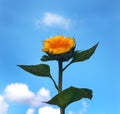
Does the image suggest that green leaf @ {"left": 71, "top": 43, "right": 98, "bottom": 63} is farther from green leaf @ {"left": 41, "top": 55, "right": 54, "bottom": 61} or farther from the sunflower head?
green leaf @ {"left": 41, "top": 55, "right": 54, "bottom": 61}

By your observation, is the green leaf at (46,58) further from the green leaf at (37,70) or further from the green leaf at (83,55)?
the green leaf at (83,55)

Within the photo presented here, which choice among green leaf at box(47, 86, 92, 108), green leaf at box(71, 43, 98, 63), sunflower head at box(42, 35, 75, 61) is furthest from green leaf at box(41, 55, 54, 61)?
green leaf at box(47, 86, 92, 108)

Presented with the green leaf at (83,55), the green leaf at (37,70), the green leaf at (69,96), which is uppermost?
the green leaf at (83,55)

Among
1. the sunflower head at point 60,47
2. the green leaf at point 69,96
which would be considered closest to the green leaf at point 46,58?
the sunflower head at point 60,47

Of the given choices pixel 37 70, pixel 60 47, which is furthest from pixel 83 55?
pixel 37 70

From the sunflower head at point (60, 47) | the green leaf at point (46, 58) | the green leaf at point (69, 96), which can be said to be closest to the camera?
the green leaf at point (69, 96)

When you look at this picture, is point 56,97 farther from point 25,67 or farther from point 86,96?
point 25,67

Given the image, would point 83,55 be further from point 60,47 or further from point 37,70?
point 37,70
